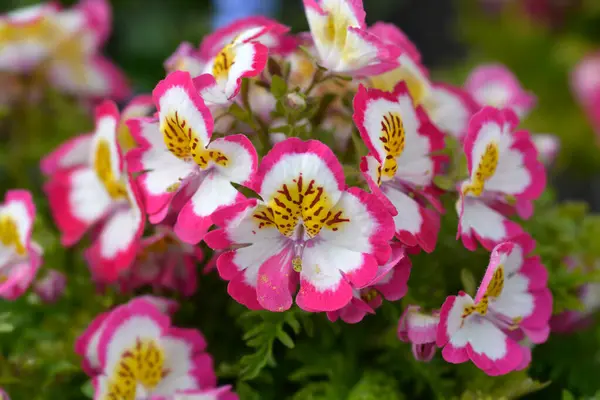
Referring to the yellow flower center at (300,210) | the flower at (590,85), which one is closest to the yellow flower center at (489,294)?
the yellow flower center at (300,210)

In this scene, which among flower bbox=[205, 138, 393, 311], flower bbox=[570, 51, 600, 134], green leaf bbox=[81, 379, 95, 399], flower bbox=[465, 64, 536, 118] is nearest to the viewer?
flower bbox=[205, 138, 393, 311]

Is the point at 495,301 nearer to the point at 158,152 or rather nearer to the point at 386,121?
the point at 386,121

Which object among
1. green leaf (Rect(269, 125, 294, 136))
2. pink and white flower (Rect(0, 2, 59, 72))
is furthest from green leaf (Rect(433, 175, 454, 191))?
pink and white flower (Rect(0, 2, 59, 72))

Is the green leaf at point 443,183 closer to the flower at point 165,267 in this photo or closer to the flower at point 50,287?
the flower at point 165,267

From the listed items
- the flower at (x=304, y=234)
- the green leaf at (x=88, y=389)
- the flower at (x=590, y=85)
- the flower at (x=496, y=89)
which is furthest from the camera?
the flower at (x=590, y=85)

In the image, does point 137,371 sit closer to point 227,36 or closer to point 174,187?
point 174,187

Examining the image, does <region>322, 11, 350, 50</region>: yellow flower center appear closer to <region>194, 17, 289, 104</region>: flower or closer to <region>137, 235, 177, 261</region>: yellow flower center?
<region>194, 17, 289, 104</region>: flower

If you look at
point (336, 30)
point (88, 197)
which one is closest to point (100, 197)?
point (88, 197)
